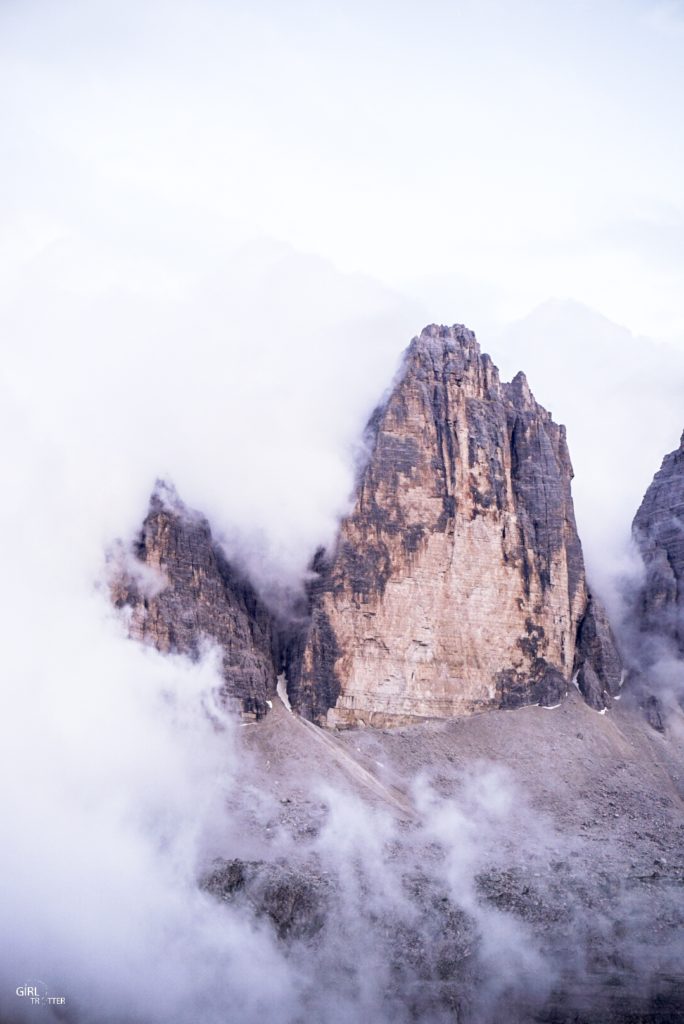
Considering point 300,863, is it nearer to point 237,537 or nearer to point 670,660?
point 237,537

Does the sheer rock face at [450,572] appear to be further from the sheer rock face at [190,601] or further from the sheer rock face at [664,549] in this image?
the sheer rock face at [664,549]

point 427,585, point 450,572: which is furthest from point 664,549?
point 427,585

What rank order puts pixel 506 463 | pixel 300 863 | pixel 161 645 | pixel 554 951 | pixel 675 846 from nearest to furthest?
pixel 554 951 < pixel 300 863 < pixel 675 846 < pixel 161 645 < pixel 506 463

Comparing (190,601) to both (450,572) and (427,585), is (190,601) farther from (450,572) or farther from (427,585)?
(450,572)

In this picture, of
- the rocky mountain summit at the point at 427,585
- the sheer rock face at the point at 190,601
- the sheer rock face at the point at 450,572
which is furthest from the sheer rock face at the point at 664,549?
the sheer rock face at the point at 190,601

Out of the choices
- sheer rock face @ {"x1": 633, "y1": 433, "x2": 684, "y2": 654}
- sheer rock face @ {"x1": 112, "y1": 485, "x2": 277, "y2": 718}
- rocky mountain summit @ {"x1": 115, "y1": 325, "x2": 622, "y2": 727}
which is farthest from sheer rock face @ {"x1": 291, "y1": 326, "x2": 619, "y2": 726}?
sheer rock face @ {"x1": 633, "y1": 433, "x2": 684, "y2": 654}

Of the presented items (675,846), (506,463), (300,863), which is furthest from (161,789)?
(506,463)
